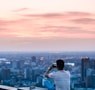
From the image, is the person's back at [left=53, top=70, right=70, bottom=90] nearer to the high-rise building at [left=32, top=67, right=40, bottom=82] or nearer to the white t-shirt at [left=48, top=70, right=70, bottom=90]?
the white t-shirt at [left=48, top=70, right=70, bottom=90]

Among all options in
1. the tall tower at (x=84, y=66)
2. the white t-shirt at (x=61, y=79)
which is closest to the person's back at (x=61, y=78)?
the white t-shirt at (x=61, y=79)

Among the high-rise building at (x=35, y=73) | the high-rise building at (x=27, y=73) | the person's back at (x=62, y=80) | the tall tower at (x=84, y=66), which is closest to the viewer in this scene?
the person's back at (x=62, y=80)

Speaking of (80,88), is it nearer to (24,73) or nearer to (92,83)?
(92,83)

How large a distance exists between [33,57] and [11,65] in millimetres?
418

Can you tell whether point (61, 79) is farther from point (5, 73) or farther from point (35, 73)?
point (5, 73)

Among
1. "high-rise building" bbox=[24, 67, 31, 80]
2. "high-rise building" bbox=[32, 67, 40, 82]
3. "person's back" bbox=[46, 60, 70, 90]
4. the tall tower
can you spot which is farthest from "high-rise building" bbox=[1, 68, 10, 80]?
"person's back" bbox=[46, 60, 70, 90]

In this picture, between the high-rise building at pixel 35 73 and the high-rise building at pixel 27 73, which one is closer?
the high-rise building at pixel 35 73

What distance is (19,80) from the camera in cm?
476

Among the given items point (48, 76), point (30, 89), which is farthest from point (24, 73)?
point (48, 76)

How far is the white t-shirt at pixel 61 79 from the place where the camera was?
312 centimetres

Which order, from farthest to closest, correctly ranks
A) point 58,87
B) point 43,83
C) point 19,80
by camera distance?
point 19,80, point 43,83, point 58,87

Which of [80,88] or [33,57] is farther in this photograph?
[33,57]

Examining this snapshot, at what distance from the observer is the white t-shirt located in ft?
10.2

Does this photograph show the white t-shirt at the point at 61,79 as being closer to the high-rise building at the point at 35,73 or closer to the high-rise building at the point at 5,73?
the high-rise building at the point at 35,73
